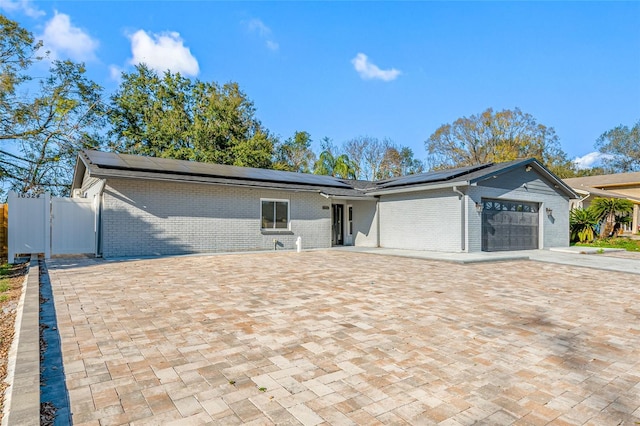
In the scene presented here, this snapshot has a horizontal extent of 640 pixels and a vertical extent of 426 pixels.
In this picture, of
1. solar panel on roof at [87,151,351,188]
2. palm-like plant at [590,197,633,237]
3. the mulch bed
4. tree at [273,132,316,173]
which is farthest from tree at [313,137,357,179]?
the mulch bed

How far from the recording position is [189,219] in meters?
12.4

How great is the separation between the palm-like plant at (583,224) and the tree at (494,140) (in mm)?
12283

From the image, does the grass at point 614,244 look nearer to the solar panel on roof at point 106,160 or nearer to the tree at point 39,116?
the solar panel on roof at point 106,160

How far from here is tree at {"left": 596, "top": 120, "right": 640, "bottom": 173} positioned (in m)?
40.2

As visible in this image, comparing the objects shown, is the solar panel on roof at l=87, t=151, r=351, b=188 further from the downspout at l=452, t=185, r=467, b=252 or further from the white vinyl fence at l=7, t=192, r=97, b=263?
the downspout at l=452, t=185, r=467, b=252

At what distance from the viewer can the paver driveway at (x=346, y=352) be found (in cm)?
242

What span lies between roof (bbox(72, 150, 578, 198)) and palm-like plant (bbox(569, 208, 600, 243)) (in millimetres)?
2713

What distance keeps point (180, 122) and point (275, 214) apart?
16471 mm

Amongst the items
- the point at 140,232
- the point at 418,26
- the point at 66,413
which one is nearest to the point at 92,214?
the point at 140,232

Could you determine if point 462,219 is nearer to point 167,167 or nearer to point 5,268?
point 167,167

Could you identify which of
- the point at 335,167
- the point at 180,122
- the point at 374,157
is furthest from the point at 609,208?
the point at 180,122

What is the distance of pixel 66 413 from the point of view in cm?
230

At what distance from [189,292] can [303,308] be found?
7.30 feet

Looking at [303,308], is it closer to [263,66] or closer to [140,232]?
[140,232]
